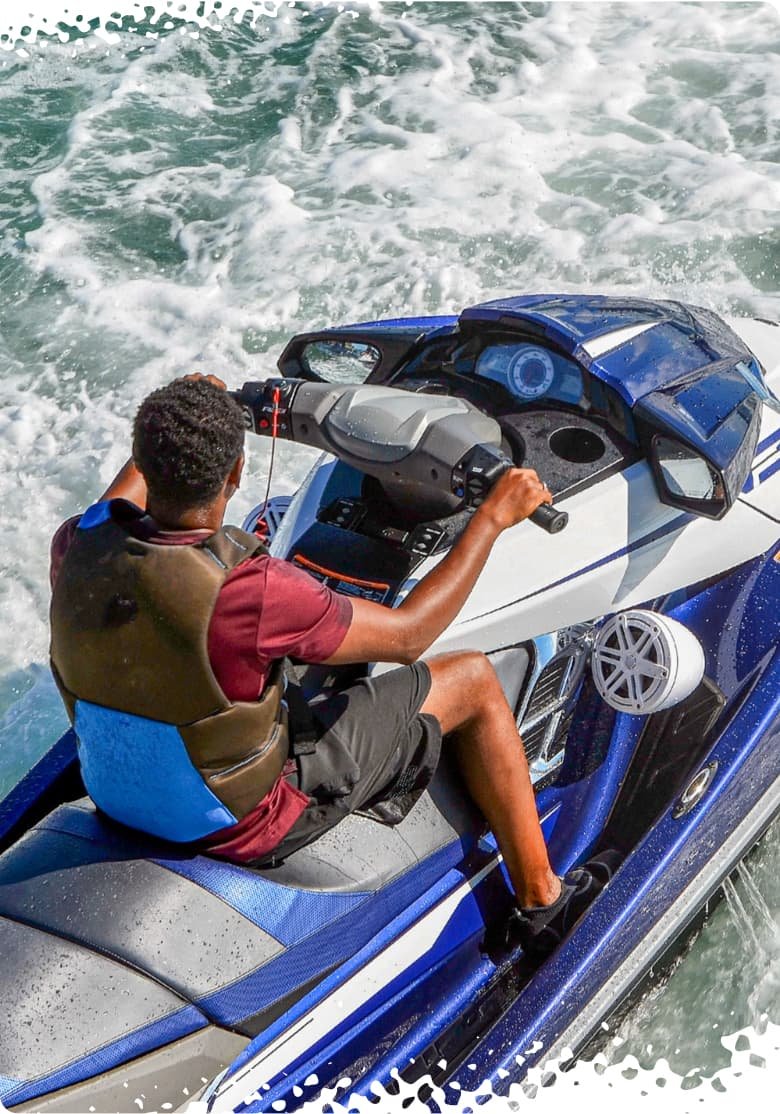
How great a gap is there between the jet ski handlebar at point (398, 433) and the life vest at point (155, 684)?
57cm

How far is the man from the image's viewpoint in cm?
235

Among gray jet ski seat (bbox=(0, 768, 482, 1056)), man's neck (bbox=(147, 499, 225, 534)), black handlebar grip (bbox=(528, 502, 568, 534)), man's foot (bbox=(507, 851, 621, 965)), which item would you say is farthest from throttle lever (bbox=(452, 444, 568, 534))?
man's foot (bbox=(507, 851, 621, 965))

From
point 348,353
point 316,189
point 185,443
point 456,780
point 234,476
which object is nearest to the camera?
point 185,443

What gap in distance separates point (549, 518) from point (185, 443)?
794 mm

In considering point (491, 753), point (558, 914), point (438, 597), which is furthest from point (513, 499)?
point (558, 914)

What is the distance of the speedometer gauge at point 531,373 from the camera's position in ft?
11.5

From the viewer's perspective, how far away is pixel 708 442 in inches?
127

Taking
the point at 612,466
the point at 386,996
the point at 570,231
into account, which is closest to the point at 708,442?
the point at 612,466

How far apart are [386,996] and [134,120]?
261 inches

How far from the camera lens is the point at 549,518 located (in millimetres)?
2674

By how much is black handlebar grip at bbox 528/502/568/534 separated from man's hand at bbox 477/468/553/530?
0.5 inches

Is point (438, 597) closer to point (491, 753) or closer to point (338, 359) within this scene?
point (491, 753)

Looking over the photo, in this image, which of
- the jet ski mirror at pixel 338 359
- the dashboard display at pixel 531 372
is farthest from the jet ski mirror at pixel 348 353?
the dashboard display at pixel 531 372

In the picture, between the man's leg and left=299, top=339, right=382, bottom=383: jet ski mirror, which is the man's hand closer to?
the man's leg
